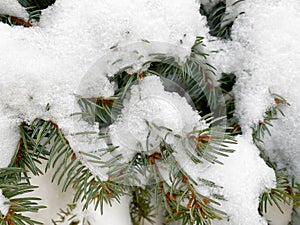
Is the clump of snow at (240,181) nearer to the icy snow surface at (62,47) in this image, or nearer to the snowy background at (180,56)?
the snowy background at (180,56)

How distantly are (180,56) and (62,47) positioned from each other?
152mm

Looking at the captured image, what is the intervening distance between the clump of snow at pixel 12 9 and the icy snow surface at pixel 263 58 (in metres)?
0.26

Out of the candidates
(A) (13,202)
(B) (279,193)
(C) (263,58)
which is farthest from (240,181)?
(A) (13,202)

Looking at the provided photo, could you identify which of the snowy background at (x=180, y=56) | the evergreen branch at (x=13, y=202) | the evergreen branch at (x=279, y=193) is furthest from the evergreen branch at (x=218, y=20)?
the evergreen branch at (x=13, y=202)

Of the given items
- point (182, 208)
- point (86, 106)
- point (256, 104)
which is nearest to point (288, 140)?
point (256, 104)

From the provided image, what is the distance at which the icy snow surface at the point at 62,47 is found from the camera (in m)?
0.42

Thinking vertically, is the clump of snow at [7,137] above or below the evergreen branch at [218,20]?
below

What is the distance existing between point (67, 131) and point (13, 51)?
0.37ft

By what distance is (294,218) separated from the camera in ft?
2.14

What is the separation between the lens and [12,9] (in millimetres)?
468

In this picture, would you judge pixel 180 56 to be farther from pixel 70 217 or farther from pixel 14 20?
pixel 70 217

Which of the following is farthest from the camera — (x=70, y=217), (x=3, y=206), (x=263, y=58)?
(x=70, y=217)

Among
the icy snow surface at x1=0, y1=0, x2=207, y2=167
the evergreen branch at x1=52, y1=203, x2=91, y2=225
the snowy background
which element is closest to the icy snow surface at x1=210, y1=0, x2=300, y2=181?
the snowy background

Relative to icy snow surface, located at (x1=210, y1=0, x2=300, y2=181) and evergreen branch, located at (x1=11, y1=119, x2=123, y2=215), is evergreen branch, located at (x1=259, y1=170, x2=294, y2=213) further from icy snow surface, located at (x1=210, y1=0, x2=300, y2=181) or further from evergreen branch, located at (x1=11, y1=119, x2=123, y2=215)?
evergreen branch, located at (x1=11, y1=119, x2=123, y2=215)
